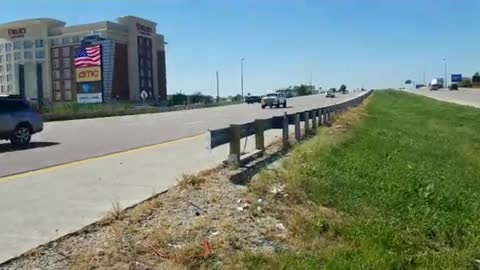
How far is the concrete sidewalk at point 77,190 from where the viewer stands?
20.5 ft

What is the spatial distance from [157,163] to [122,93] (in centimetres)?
10727

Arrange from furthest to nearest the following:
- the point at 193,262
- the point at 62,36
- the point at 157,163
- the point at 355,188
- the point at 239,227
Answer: the point at 62,36, the point at 157,163, the point at 355,188, the point at 239,227, the point at 193,262

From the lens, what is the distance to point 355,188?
27.5 ft

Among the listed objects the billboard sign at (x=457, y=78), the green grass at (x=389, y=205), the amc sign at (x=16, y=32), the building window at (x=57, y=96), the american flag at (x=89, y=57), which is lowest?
the green grass at (x=389, y=205)

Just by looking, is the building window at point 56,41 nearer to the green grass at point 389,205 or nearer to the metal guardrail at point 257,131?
the metal guardrail at point 257,131

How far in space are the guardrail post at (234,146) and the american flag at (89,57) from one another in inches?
2837

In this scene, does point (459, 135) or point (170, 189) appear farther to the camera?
point (459, 135)

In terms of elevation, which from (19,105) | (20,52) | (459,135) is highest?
(20,52)

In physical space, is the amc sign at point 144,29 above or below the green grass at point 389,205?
above

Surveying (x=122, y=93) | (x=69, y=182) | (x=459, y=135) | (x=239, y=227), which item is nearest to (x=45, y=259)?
(x=239, y=227)

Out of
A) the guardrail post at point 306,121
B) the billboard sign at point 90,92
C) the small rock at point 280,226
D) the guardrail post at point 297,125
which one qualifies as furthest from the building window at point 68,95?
the small rock at point 280,226

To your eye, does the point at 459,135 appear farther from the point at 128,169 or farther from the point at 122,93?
the point at 122,93

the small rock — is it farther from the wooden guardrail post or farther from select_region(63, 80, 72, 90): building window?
select_region(63, 80, 72, 90): building window

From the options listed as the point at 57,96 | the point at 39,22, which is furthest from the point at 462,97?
the point at 39,22
